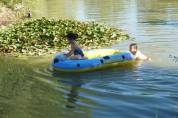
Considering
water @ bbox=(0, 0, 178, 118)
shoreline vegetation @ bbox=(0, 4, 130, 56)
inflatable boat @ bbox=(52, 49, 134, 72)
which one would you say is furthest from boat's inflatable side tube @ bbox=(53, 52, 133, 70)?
shoreline vegetation @ bbox=(0, 4, 130, 56)

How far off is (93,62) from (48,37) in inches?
246

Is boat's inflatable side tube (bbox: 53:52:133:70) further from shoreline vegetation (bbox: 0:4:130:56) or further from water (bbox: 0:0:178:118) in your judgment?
shoreline vegetation (bbox: 0:4:130:56)

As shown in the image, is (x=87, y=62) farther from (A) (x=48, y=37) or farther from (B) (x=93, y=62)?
(A) (x=48, y=37)

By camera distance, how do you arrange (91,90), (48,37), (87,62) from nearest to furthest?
(91,90) → (87,62) → (48,37)

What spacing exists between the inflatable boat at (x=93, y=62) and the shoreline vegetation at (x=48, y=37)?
320 centimetres

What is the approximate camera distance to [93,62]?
Result: 14.0 m

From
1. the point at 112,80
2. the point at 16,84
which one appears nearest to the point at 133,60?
the point at 112,80

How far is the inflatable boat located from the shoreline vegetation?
10.5 feet

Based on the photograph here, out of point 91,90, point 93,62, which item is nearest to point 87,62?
point 93,62

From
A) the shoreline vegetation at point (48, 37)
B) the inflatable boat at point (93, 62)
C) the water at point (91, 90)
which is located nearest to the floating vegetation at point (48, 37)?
the shoreline vegetation at point (48, 37)

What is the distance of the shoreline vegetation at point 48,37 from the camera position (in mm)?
17984

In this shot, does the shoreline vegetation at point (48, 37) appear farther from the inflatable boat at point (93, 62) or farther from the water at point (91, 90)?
the inflatable boat at point (93, 62)

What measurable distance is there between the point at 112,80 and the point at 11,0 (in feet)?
64.2

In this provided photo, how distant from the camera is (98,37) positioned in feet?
66.0
